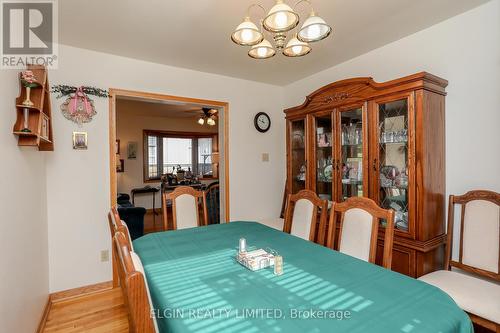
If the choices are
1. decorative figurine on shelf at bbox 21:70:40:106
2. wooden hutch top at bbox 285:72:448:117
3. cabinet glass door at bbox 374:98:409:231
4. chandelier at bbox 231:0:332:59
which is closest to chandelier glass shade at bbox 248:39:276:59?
chandelier at bbox 231:0:332:59

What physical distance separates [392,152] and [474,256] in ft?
3.16

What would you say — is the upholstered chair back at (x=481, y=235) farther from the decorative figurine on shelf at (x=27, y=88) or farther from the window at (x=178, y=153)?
the window at (x=178, y=153)

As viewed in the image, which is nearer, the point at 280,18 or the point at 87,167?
the point at 280,18

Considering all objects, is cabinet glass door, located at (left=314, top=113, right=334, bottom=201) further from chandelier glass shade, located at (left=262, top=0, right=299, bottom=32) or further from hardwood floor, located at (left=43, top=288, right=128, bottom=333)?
hardwood floor, located at (left=43, top=288, right=128, bottom=333)

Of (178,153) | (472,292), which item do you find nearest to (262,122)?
(472,292)

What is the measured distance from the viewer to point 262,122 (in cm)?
388

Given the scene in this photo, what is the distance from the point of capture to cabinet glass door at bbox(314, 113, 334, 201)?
9.50 feet

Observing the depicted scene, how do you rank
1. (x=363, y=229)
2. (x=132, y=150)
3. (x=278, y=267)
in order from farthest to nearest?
1. (x=132, y=150)
2. (x=363, y=229)
3. (x=278, y=267)

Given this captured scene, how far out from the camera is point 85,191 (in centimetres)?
272

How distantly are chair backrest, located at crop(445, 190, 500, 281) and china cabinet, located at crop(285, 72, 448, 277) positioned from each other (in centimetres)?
14

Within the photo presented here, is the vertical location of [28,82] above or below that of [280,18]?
below

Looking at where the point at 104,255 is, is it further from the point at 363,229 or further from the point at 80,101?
the point at 363,229

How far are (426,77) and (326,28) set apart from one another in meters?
1.08

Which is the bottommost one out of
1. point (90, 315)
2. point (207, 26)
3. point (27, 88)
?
point (90, 315)
